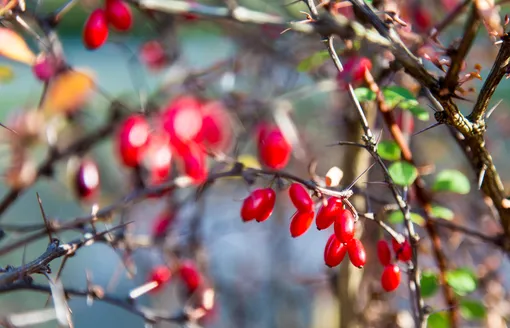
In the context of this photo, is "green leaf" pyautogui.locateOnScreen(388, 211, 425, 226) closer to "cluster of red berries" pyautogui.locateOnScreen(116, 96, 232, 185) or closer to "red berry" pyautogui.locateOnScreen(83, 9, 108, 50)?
"cluster of red berries" pyautogui.locateOnScreen(116, 96, 232, 185)

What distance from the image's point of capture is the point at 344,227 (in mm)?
611

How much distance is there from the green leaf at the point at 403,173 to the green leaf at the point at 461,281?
5.8 inches

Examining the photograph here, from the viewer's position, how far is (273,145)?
1.00 meters

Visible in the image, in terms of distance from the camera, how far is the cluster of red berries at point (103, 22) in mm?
963

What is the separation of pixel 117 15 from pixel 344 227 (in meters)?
0.58

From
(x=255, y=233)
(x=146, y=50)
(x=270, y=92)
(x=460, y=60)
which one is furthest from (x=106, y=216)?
(x=255, y=233)

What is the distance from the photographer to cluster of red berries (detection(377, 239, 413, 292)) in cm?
70

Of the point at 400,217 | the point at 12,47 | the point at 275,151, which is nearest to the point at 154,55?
the point at 275,151

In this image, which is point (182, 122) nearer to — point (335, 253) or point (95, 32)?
point (95, 32)

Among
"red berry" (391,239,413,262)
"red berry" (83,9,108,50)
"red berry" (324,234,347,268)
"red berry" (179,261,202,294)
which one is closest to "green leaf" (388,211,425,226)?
"red berry" (391,239,413,262)

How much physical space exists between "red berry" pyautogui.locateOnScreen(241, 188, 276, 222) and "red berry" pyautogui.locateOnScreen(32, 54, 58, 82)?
34 centimetres

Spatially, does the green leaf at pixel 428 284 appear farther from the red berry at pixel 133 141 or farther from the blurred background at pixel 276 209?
the red berry at pixel 133 141

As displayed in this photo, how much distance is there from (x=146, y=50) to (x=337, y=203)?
1053 mm

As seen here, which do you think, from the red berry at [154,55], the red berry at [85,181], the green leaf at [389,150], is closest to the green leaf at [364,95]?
the green leaf at [389,150]
